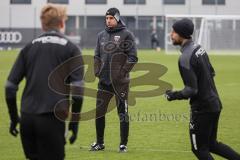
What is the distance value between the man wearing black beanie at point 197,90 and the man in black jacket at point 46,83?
1.64 metres

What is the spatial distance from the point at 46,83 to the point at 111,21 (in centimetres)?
427

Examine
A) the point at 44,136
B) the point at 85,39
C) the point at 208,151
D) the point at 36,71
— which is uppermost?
the point at 36,71

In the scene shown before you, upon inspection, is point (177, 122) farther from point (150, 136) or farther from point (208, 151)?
point (208, 151)

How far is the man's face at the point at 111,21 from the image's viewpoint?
11.1m

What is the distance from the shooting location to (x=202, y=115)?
8.52 metres

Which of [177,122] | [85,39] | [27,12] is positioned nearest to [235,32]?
[85,39]

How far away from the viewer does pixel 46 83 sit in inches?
275

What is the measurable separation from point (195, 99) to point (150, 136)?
482 cm

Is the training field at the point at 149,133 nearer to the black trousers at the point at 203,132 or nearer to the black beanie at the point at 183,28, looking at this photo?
the black trousers at the point at 203,132

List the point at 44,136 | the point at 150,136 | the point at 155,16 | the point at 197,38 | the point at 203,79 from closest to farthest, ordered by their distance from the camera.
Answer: the point at 44,136 < the point at 203,79 < the point at 150,136 < the point at 197,38 < the point at 155,16

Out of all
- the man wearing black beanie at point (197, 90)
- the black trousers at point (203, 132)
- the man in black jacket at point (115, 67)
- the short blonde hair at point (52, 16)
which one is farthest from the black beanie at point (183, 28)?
the man in black jacket at point (115, 67)

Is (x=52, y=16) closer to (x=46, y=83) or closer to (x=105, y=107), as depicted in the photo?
(x=46, y=83)

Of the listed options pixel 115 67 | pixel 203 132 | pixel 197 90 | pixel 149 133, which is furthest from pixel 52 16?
pixel 149 133

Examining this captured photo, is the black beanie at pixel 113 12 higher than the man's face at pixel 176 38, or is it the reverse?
the black beanie at pixel 113 12
